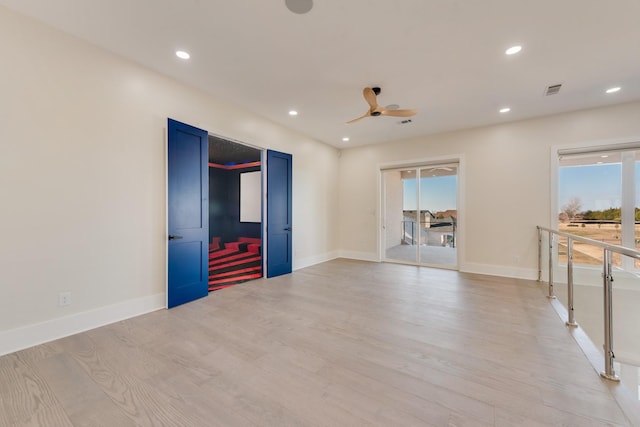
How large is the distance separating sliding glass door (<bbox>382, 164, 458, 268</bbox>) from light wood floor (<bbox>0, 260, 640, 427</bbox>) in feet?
8.67

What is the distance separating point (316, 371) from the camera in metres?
2.01

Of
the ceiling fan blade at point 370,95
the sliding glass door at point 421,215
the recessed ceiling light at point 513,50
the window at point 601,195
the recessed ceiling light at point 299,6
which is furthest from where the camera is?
the sliding glass door at point 421,215

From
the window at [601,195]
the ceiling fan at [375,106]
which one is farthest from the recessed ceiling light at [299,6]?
the window at [601,195]

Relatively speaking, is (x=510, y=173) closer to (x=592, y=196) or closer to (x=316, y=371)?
(x=592, y=196)

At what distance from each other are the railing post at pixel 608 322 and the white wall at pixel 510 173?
3207 mm

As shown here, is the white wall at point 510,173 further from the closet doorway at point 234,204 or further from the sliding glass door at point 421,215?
the closet doorway at point 234,204

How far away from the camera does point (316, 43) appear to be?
268 cm

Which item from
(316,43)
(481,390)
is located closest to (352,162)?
(316,43)

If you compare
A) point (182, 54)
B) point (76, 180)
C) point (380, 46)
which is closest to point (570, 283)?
point (380, 46)

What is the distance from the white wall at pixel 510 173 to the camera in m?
4.32

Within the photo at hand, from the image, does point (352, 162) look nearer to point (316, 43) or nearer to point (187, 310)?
point (316, 43)

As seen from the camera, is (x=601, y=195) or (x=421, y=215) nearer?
(x=601, y=195)

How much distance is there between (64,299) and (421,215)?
241 inches

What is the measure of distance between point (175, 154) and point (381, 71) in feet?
9.50
